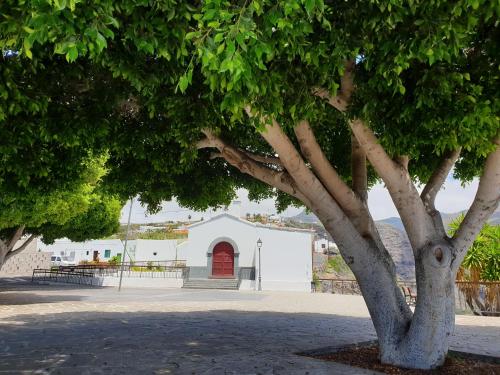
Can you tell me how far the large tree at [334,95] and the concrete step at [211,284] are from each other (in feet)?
73.0

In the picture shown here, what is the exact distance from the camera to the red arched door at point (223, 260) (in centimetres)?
3347

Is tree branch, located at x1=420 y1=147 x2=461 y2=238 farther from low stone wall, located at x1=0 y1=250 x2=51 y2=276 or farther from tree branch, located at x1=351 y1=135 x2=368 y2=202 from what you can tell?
low stone wall, located at x1=0 y1=250 x2=51 y2=276

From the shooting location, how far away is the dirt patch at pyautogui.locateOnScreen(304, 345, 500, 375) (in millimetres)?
6695

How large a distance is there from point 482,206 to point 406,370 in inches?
111

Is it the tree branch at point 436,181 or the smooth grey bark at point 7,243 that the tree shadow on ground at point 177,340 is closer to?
the tree branch at point 436,181

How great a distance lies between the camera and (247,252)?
33.5 meters

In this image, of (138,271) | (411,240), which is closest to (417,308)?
(411,240)

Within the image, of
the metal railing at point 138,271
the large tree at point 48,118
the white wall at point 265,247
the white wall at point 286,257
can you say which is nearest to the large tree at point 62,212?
the large tree at point 48,118

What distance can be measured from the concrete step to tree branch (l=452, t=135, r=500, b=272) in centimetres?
2462

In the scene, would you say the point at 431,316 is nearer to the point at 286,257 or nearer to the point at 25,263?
the point at 286,257

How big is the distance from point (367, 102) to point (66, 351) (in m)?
6.77

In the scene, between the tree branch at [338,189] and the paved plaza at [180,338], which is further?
the tree branch at [338,189]

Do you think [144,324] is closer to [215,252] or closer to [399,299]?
[399,299]

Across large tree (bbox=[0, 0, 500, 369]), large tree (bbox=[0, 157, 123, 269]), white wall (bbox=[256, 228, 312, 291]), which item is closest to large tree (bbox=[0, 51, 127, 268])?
large tree (bbox=[0, 0, 500, 369])
